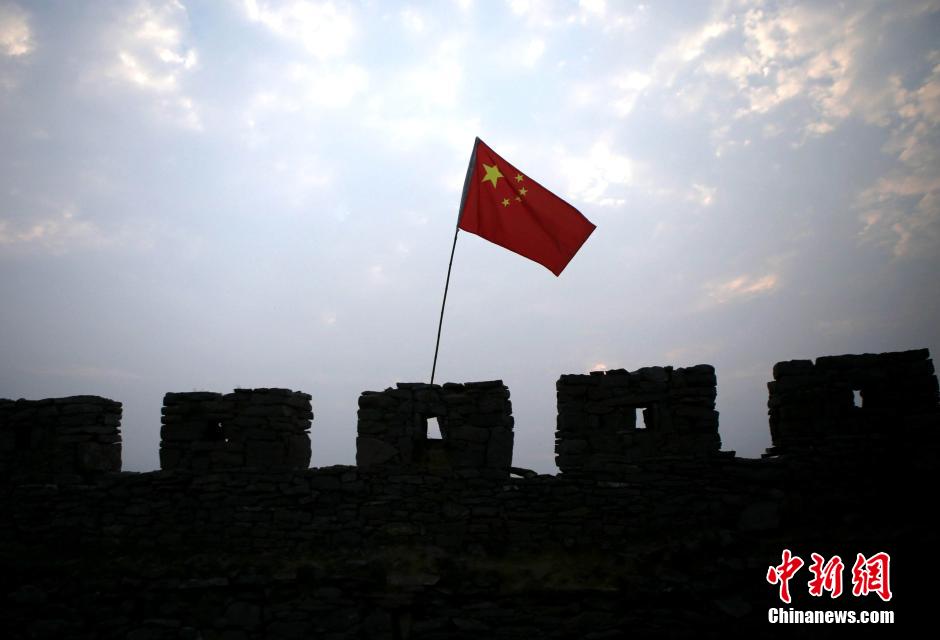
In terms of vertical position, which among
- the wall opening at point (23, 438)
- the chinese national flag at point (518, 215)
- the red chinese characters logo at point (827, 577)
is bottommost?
the red chinese characters logo at point (827, 577)

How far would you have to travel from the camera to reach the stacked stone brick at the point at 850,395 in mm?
10172

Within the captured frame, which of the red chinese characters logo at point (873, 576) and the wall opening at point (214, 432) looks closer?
the red chinese characters logo at point (873, 576)

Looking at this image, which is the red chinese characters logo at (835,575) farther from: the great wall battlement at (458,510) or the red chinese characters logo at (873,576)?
the great wall battlement at (458,510)

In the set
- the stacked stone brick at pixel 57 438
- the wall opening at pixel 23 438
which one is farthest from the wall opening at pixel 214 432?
the wall opening at pixel 23 438

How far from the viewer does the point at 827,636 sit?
8.19 meters

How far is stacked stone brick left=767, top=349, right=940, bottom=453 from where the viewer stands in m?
10.2

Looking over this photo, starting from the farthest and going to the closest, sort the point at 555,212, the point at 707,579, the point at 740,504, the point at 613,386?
1. the point at 555,212
2. the point at 613,386
3. the point at 740,504
4. the point at 707,579

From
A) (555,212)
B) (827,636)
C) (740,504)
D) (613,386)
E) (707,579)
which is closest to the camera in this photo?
(827,636)

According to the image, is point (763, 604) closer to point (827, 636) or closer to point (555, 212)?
point (827, 636)

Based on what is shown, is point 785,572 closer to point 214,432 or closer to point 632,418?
point 632,418

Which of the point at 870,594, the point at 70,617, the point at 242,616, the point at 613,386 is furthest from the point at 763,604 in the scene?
the point at 70,617

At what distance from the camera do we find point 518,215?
11797 mm

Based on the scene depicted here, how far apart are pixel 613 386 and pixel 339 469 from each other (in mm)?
4774

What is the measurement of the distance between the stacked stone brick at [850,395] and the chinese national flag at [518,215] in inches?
168
